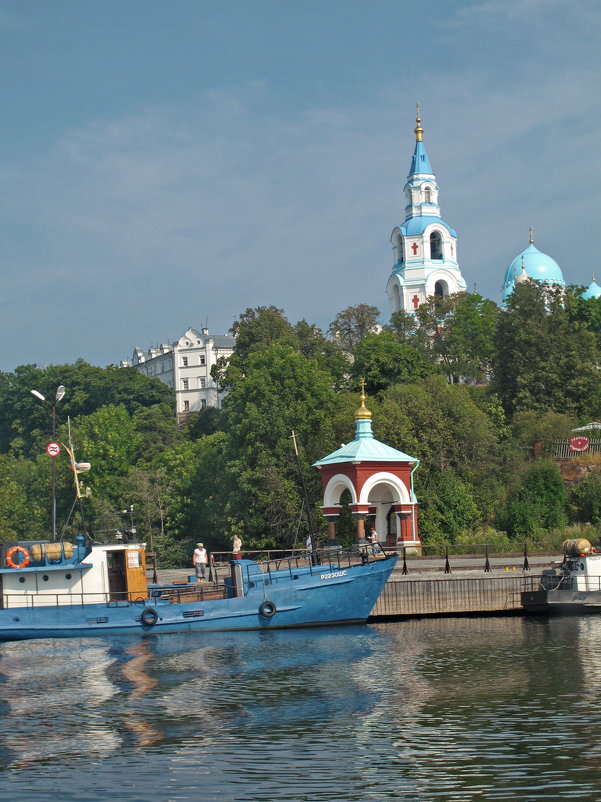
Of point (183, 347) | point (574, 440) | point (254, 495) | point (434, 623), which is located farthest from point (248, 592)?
point (183, 347)

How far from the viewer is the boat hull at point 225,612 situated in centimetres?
3412

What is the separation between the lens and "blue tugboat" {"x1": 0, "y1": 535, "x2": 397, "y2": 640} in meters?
34.2

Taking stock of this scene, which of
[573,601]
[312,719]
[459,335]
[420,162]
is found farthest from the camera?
[420,162]

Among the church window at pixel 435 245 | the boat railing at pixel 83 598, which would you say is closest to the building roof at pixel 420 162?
the church window at pixel 435 245

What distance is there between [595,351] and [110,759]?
54.6m

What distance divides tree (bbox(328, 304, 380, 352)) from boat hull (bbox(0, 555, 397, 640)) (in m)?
51.9

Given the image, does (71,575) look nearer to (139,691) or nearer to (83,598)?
(83,598)

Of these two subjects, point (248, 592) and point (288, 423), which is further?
point (288, 423)

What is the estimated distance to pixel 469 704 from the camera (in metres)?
20.7

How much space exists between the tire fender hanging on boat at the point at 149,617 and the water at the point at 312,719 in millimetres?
Answer: 2366

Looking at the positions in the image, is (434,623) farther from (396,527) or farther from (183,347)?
(183,347)

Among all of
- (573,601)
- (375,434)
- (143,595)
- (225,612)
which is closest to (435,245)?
(375,434)

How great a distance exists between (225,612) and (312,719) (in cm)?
1437

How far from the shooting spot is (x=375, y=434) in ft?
169
